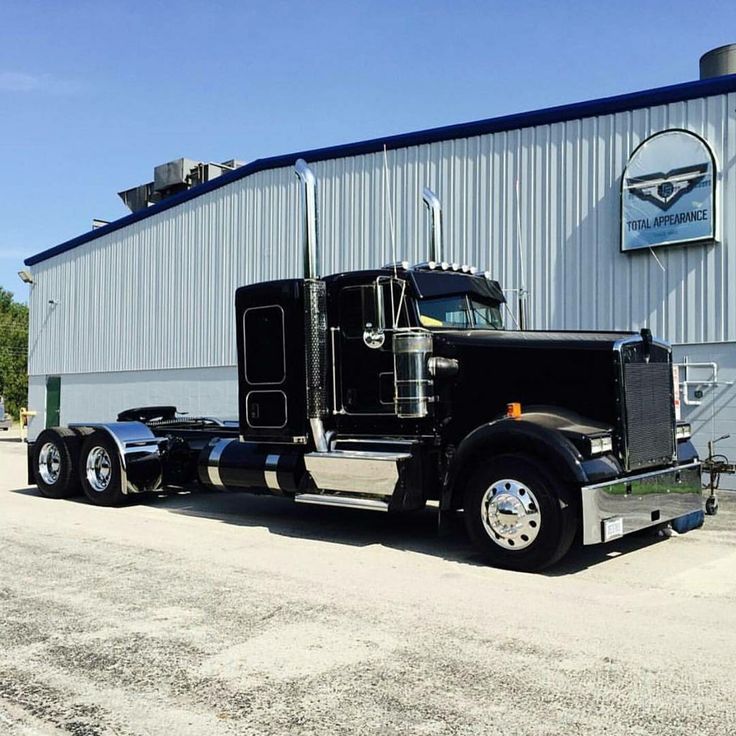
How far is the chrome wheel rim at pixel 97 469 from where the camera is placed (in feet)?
36.1

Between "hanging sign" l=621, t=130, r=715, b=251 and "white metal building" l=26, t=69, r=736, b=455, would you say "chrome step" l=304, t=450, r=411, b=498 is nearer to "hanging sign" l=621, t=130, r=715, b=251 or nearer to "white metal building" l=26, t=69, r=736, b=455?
"white metal building" l=26, t=69, r=736, b=455

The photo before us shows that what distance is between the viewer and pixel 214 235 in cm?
2095

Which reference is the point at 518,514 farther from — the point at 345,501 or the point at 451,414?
the point at 345,501

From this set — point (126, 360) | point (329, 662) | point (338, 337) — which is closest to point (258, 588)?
point (329, 662)

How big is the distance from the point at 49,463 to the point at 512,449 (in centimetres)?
743

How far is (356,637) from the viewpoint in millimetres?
4988

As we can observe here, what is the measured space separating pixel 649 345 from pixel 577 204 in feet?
24.6

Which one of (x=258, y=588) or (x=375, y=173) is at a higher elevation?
(x=375, y=173)

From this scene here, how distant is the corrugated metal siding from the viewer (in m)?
13.2

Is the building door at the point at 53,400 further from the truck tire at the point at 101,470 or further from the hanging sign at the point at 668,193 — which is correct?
the hanging sign at the point at 668,193

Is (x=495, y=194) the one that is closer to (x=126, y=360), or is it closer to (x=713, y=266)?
(x=713, y=266)

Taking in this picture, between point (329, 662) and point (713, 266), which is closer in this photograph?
point (329, 662)

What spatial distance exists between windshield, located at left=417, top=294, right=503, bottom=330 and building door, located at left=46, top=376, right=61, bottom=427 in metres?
20.9

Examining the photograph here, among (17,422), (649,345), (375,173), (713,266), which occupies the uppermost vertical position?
(375,173)
